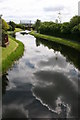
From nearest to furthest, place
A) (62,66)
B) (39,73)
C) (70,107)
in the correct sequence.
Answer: (70,107) < (39,73) < (62,66)

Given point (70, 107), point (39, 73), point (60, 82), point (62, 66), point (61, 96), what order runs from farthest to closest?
1. point (62, 66)
2. point (39, 73)
3. point (60, 82)
4. point (61, 96)
5. point (70, 107)

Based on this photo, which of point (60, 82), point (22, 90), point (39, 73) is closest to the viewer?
point (22, 90)

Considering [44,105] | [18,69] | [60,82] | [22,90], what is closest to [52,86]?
[60,82]

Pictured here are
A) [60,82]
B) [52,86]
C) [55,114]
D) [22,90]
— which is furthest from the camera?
[60,82]

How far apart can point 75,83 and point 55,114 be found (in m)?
8.98

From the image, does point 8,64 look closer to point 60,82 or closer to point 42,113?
point 60,82

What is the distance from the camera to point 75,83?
956 inches

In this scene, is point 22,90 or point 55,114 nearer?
point 55,114

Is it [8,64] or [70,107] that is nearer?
[70,107]

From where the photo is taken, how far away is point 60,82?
24.7 m

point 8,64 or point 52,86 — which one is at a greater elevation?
point 8,64

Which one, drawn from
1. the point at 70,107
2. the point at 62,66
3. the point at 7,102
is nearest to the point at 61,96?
the point at 70,107

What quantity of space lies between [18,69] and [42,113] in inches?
610

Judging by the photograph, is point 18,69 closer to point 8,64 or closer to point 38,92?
point 8,64
